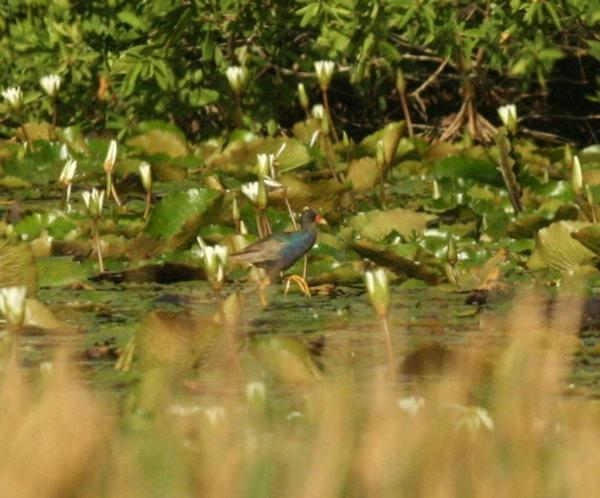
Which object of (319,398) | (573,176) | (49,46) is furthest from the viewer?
(49,46)

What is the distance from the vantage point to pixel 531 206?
6949mm

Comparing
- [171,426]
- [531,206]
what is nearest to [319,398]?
[171,426]

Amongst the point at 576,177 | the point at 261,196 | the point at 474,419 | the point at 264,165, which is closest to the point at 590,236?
the point at 576,177

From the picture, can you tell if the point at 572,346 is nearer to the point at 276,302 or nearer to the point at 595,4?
the point at 276,302

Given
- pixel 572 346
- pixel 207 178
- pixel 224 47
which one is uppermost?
pixel 224 47

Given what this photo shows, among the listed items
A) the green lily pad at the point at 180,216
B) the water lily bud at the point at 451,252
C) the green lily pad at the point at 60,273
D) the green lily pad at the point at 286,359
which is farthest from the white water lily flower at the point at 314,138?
the green lily pad at the point at 286,359

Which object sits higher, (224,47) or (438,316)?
(224,47)

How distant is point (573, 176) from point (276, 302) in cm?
111

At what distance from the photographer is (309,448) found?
3014 mm

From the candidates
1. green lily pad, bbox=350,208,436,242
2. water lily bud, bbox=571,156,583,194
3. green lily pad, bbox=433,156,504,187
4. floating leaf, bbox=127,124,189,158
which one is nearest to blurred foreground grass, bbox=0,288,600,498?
water lily bud, bbox=571,156,583,194

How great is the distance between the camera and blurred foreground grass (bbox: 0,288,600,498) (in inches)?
111

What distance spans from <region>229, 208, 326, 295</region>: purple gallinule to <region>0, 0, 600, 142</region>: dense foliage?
80.0 inches

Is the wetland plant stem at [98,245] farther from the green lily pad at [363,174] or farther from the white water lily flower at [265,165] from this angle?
the green lily pad at [363,174]

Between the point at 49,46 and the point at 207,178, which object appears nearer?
the point at 207,178
